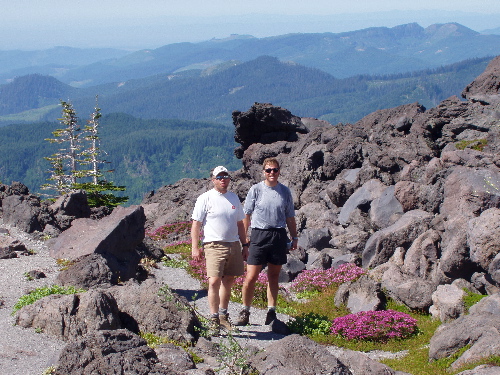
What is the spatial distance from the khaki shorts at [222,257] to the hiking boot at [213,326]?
978 mm

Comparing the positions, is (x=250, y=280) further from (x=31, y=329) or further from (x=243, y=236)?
(x=31, y=329)

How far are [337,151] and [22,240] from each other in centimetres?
1723

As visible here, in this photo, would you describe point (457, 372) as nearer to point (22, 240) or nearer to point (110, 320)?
point (110, 320)

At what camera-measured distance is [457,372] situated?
9805mm

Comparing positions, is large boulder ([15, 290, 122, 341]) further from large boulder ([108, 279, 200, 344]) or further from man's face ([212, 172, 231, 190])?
man's face ([212, 172, 231, 190])

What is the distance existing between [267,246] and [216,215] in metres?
1.46

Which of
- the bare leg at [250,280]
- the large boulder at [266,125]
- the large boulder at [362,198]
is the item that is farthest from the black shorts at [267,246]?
the large boulder at [266,125]

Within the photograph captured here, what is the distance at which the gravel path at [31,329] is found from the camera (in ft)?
33.3

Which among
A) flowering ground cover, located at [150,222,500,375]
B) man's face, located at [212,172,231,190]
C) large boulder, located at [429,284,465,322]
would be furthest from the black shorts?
large boulder, located at [429,284,465,322]

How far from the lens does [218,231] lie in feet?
39.9

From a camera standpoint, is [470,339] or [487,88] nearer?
[470,339]

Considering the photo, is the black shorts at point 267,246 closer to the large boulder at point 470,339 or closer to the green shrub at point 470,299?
the large boulder at point 470,339

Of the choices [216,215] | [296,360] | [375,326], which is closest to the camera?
[296,360]

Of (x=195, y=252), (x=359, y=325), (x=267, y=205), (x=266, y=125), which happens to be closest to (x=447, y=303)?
(x=359, y=325)
